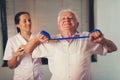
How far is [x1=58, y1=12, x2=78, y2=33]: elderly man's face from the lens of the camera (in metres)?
0.70

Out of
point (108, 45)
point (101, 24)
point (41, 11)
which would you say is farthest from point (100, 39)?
point (41, 11)

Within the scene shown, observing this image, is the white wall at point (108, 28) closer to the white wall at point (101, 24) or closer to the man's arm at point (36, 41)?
the white wall at point (101, 24)

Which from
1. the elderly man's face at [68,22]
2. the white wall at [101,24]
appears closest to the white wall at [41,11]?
the white wall at [101,24]

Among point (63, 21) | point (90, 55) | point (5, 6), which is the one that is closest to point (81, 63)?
point (90, 55)

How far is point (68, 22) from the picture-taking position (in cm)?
70

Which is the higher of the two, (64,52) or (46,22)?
(46,22)

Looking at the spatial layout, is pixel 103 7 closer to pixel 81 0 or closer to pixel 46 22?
pixel 81 0

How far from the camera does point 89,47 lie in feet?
2.37

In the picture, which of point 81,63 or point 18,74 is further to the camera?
point 18,74

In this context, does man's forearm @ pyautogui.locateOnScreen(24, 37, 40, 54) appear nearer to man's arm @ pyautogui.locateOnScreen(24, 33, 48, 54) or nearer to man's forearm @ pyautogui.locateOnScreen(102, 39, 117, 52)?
man's arm @ pyautogui.locateOnScreen(24, 33, 48, 54)

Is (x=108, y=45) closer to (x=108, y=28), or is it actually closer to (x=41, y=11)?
(x=108, y=28)

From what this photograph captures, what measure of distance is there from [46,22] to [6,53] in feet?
0.73

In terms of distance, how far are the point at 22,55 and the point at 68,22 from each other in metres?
0.25

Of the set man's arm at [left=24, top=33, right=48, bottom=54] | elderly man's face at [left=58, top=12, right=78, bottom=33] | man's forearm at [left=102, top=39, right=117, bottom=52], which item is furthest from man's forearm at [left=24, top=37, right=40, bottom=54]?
man's forearm at [left=102, top=39, right=117, bottom=52]
